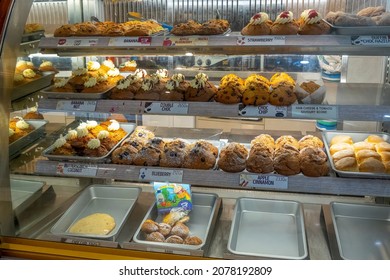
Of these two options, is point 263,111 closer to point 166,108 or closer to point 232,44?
point 232,44

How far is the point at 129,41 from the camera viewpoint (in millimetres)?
2021

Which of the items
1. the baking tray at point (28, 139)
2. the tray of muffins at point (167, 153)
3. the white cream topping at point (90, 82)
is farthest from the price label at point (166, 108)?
the baking tray at point (28, 139)

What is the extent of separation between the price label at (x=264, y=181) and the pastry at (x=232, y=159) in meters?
0.06

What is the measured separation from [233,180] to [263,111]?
35cm

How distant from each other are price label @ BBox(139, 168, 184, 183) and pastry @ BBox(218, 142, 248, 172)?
8.1 inches

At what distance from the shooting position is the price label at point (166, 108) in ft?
6.67

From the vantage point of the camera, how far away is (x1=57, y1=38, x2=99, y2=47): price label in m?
2.07

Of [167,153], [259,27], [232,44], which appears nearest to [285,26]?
[259,27]

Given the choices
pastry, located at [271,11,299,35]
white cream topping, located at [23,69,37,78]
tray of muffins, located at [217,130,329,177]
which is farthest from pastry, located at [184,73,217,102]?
white cream topping, located at [23,69,37,78]

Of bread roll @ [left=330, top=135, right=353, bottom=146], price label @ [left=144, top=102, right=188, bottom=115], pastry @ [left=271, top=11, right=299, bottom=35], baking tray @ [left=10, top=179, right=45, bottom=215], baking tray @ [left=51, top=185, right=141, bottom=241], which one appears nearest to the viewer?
pastry @ [left=271, top=11, right=299, bottom=35]

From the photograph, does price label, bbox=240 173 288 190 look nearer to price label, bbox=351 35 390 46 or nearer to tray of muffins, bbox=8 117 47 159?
price label, bbox=351 35 390 46

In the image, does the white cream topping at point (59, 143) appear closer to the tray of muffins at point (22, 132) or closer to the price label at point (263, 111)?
the tray of muffins at point (22, 132)

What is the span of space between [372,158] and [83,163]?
1.43 meters

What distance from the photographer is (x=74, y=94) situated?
220cm
